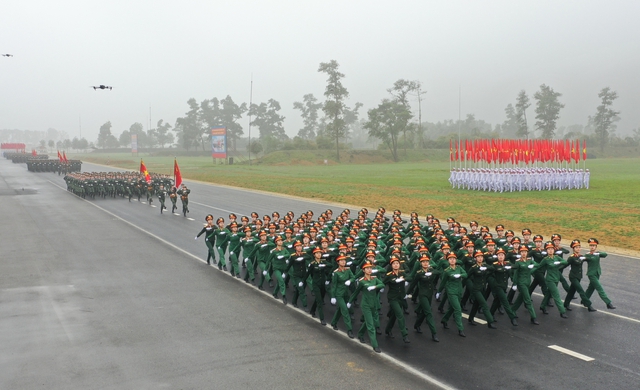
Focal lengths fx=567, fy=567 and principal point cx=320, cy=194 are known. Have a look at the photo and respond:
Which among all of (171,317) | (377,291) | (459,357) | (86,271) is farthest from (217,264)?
(459,357)

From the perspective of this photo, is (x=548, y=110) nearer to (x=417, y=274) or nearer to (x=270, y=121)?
(x=270, y=121)

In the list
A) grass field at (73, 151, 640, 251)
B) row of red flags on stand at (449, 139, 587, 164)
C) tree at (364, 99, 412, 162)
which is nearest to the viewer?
grass field at (73, 151, 640, 251)

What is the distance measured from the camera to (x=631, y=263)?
50.1 feet

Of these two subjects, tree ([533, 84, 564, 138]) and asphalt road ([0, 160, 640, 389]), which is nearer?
asphalt road ([0, 160, 640, 389])

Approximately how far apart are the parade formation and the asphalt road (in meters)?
0.31

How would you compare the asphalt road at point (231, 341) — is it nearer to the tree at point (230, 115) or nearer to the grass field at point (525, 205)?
the grass field at point (525, 205)

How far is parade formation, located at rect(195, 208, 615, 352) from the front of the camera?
9.55m

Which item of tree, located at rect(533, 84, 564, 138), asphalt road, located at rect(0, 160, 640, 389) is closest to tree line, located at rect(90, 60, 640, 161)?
tree, located at rect(533, 84, 564, 138)

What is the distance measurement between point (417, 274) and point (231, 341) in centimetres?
332

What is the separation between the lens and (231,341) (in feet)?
30.8

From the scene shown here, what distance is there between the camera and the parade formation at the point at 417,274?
9547mm

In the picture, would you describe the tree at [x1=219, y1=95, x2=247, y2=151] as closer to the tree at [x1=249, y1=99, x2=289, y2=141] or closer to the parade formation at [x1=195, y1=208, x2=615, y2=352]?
the tree at [x1=249, y1=99, x2=289, y2=141]

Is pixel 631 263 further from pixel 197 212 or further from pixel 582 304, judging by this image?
pixel 197 212

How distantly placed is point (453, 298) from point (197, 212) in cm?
2004
